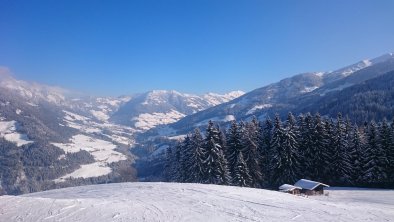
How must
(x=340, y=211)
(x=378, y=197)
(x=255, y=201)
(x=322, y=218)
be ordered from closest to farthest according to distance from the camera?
1. (x=322, y=218)
2. (x=340, y=211)
3. (x=255, y=201)
4. (x=378, y=197)

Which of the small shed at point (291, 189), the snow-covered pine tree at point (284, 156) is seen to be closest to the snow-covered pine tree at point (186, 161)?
the snow-covered pine tree at point (284, 156)

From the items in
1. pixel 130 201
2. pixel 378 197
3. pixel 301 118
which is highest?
pixel 301 118

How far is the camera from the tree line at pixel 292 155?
6212 cm

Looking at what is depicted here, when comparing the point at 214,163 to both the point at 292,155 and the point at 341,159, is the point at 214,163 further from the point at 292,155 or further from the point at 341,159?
the point at 341,159

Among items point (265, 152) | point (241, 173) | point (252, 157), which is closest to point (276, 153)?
point (252, 157)

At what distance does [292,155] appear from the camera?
211ft

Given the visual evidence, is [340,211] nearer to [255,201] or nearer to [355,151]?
[255,201]

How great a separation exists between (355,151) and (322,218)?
1751 inches

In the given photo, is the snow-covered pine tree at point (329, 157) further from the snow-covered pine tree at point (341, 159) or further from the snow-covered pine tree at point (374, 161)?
the snow-covered pine tree at point (374, 161)

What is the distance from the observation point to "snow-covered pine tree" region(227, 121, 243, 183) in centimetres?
6619

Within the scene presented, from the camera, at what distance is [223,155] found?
207 ft

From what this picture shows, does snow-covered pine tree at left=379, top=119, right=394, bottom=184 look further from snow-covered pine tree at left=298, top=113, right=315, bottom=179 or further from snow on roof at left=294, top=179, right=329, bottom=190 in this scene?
snow on roof at left=294, top=179, right=329, bottom=190

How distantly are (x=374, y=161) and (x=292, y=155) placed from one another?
1423 cm

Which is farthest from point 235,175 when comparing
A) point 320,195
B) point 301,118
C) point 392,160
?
point 392,160
